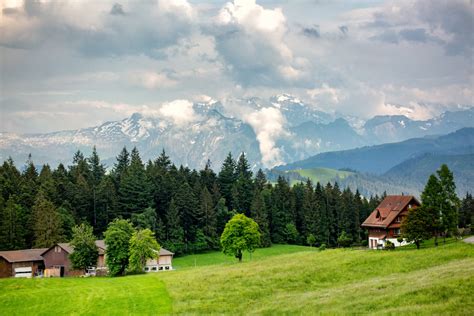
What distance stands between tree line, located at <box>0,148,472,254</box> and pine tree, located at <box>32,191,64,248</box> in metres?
0.19

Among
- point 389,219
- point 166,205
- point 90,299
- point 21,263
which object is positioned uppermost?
point 166,205

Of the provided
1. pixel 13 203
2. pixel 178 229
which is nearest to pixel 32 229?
pixel 13 203

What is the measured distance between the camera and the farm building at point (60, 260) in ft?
351

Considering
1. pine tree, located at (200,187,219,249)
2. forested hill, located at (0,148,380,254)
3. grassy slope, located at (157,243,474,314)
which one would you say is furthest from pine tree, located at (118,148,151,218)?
grassy slope, located at (157,243,474,314)

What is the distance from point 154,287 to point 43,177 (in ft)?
271

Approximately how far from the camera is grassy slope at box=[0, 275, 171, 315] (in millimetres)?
52250

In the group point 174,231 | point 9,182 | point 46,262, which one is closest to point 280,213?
point 174,231

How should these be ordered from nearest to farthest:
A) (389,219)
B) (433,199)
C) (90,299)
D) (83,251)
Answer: (90,299) < (433,199) < (83,251) < (389,219)

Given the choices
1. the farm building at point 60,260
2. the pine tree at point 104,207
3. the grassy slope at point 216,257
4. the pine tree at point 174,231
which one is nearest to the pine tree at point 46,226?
the farm building at point 60,260

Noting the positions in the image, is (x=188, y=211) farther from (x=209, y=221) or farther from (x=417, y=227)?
Answer: (x=417, y=227)

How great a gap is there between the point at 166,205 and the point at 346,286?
97413 mm

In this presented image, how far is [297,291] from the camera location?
52469 millimetres

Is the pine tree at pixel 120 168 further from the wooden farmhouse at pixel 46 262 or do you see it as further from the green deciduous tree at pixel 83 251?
the green deciduous tree at pixel 83 251

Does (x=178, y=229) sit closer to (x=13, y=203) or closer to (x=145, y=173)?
(x=145, y=173)
